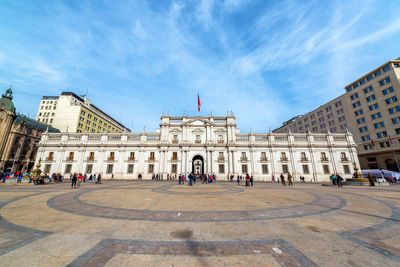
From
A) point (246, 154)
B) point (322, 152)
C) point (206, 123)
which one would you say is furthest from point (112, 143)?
point (322, 152)

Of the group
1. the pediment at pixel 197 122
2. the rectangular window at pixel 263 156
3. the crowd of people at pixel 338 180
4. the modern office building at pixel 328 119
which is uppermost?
the modern office building at pixel 328 119

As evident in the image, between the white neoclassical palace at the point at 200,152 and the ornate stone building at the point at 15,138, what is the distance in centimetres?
938

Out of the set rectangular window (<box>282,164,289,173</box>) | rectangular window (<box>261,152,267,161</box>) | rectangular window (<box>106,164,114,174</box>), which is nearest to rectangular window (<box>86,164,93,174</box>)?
rectangular window (<box>106,164,114,174</box>)

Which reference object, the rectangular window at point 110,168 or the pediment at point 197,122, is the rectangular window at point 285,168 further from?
the rectangular window at point 110,168

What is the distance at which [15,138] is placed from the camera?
40906 mm

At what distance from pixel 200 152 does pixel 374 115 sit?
4953 cm

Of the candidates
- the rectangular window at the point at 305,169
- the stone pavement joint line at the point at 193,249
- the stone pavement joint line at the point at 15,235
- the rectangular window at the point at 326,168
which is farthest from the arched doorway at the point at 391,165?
the stone pavement joint line at the point at 15,235

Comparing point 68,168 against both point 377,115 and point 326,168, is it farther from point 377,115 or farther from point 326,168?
point 377,115

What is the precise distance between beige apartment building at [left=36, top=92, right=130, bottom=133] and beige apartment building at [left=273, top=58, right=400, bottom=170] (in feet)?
220

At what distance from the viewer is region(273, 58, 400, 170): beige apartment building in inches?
1479

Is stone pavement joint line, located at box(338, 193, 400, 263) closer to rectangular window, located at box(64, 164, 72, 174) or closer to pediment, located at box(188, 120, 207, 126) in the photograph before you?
pediment, located at box(188, 120, 207, 126)

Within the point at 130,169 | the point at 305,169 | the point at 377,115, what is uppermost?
the point at 377,115

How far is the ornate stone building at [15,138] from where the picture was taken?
127 feet

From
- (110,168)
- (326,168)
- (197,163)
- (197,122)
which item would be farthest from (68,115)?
(326,168)
